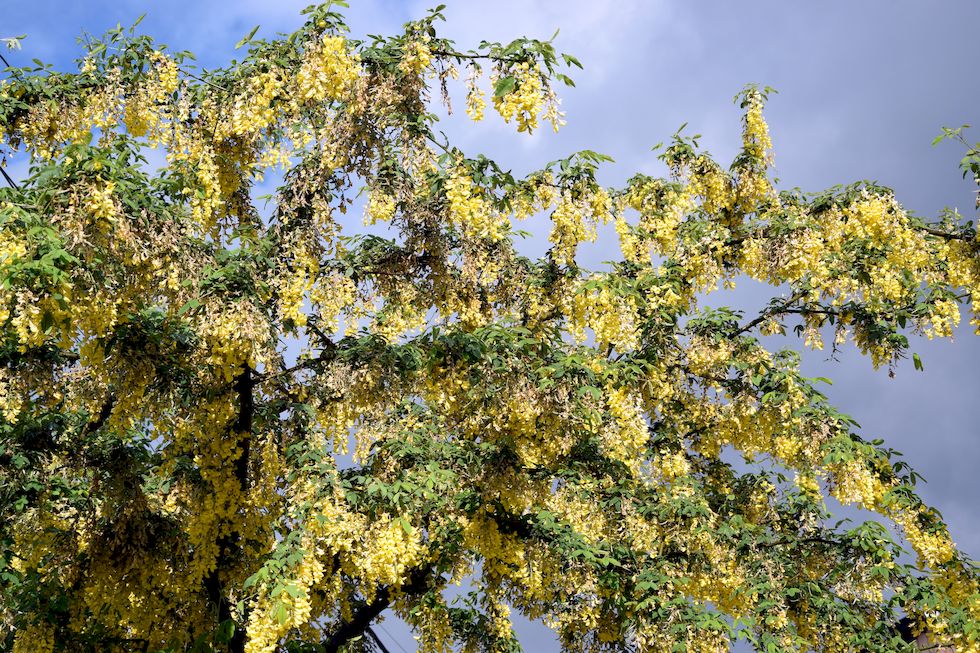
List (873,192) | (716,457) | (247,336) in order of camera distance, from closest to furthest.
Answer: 1. (247,336)
2. (873,192)
3. (716,457)

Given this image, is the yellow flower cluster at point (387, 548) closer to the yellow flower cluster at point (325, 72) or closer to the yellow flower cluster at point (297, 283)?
the yellow flower cluster at point (297, 283)

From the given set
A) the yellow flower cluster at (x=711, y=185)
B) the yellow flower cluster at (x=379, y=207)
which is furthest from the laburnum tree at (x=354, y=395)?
the yellow flower cluster at (x=711, y=185)

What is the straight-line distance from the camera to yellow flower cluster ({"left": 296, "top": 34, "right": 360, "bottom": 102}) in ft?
28.2

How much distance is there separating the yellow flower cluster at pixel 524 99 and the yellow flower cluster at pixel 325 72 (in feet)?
4.34

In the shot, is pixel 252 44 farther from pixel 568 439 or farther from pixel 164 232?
pixel 568 439

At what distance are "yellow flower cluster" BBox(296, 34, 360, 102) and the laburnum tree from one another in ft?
0.09

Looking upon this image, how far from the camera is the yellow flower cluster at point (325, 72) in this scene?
8.59 m

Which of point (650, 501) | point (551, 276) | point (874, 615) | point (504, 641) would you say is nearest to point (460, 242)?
point (551, 276)

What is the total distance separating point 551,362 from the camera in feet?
31.7

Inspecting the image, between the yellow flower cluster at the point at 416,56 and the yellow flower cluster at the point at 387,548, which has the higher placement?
the yellow flower cluster at the point at 416,56

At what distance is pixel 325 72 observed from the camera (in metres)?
8.71

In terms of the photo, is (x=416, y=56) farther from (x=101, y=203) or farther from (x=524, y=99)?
(x=101, y=203)

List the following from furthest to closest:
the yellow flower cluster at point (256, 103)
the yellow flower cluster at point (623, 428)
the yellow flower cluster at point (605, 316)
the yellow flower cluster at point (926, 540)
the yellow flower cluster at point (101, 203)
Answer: the yellow flower cluster at point (926, 540) < the yellow flower cluster at point (623, 428) < the yellow flower cluster at point (605, 316) < the yellow flower cluster at point (256, 103) < the yellow flower cluster at point (101, 203)

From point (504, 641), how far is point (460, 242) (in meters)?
5.58
